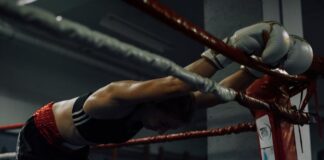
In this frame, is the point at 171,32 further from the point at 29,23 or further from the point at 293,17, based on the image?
the point at 29,23

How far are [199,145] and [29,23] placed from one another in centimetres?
715

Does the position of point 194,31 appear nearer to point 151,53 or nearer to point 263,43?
point 151,53

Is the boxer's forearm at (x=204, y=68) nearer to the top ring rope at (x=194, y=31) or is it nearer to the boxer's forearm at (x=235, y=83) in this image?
the top ring rope at (x=194, y=31)

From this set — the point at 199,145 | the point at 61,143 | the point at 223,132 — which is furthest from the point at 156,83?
the point at 199,145

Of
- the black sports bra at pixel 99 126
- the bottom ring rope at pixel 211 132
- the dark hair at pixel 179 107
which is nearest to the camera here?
the dark hair at pixel 179 107

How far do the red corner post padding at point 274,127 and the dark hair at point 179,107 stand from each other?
295mm

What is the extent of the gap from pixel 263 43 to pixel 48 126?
91 cm

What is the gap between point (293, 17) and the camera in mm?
2180

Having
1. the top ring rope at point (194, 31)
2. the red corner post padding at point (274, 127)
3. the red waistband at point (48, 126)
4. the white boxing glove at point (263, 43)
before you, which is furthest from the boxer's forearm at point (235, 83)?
the red waistband at point (48, 126)

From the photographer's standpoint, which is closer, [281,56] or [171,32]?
[281,56]

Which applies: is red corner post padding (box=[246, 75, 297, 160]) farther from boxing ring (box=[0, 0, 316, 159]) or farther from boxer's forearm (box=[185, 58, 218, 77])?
boxer's forearm (box=[185, 58, 218, 77])

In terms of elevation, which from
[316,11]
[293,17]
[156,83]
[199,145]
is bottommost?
[199,145]

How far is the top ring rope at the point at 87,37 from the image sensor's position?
0.65 m

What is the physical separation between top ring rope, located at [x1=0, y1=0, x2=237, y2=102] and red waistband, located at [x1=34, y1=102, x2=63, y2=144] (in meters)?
0.83
